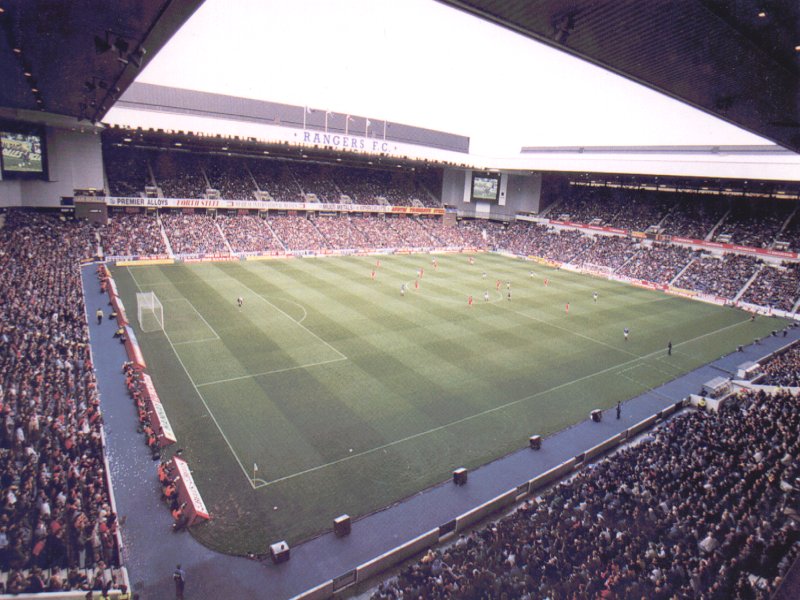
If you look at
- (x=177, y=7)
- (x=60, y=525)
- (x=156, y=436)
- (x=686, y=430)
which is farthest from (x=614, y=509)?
(x=177, y=7)

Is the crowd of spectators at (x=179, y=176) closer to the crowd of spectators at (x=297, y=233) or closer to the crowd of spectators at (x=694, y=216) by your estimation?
the crowd of spectators at (x=297, y=233)

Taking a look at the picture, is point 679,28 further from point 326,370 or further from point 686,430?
point 326,370

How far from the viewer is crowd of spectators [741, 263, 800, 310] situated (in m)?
39.2

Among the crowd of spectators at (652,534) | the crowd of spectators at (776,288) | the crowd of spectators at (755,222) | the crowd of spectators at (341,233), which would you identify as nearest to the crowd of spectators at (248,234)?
the crowd of spectators at (341,233)

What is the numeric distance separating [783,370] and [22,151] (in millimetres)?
47315

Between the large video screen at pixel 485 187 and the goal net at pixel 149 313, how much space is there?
51844 mm

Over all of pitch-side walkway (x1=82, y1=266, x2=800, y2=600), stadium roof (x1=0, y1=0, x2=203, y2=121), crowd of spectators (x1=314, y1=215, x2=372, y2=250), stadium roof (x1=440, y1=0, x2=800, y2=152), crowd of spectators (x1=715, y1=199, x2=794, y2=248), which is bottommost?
pitch-side walkway (x1=82, y1=266, x2=800, y2=600)

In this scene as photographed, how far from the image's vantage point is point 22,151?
3259cm

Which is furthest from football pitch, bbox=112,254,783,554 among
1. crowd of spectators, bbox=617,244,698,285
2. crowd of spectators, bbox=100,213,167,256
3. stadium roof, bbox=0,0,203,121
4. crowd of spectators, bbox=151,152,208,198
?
crowd of spectators, bbox=151,152,208,198

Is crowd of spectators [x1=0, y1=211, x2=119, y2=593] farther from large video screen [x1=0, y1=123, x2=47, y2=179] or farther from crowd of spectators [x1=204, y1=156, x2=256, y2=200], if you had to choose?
crowd of spectators [x1=204, y1=156, x2=256, y2=200]

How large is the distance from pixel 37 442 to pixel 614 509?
15388 millimetres

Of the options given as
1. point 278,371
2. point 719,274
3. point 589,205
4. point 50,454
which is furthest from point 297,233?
point 50,454

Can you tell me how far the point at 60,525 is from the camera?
34.1 feet

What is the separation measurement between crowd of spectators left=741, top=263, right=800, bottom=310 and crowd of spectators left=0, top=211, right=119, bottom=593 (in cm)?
4716
